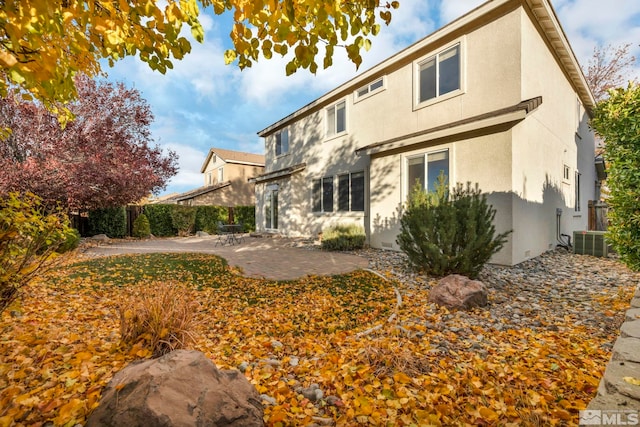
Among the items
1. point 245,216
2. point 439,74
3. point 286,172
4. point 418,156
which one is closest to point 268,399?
point 418,156

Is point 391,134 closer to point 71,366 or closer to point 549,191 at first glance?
point 549,191

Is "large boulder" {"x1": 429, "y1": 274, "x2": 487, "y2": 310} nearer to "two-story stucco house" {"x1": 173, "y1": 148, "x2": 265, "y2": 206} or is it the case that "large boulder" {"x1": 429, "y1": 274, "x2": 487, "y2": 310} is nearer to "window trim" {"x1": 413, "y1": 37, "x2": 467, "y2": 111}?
"window trim" {"x1": 413, "y1": 37, "x2": 467, "y2": 111}

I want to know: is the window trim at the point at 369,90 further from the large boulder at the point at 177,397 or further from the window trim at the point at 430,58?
the large boulder at the point at 177,397

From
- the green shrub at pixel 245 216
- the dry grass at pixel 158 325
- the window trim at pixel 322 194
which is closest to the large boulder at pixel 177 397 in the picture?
the dry grass at pixel 158 325

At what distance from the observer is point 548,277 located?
670 cm

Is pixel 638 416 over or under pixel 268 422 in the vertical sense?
over

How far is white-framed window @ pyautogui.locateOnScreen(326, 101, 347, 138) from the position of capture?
13117 millimetres

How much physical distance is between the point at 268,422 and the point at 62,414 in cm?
148

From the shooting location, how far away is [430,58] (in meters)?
9.29

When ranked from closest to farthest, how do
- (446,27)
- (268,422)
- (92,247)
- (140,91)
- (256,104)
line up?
(268,422)
(446,27)
(92,247)
(140,91)
(256,104)

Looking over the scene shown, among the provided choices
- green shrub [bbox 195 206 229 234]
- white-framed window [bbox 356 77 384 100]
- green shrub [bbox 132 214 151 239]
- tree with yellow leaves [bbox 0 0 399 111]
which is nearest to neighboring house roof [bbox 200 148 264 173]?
green shrub [bbox 195 206 229 234]

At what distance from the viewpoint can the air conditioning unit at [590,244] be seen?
9.06 m

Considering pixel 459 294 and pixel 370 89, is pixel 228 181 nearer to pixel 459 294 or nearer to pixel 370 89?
pixel 370 89

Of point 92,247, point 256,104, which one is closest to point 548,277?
point 92,247
